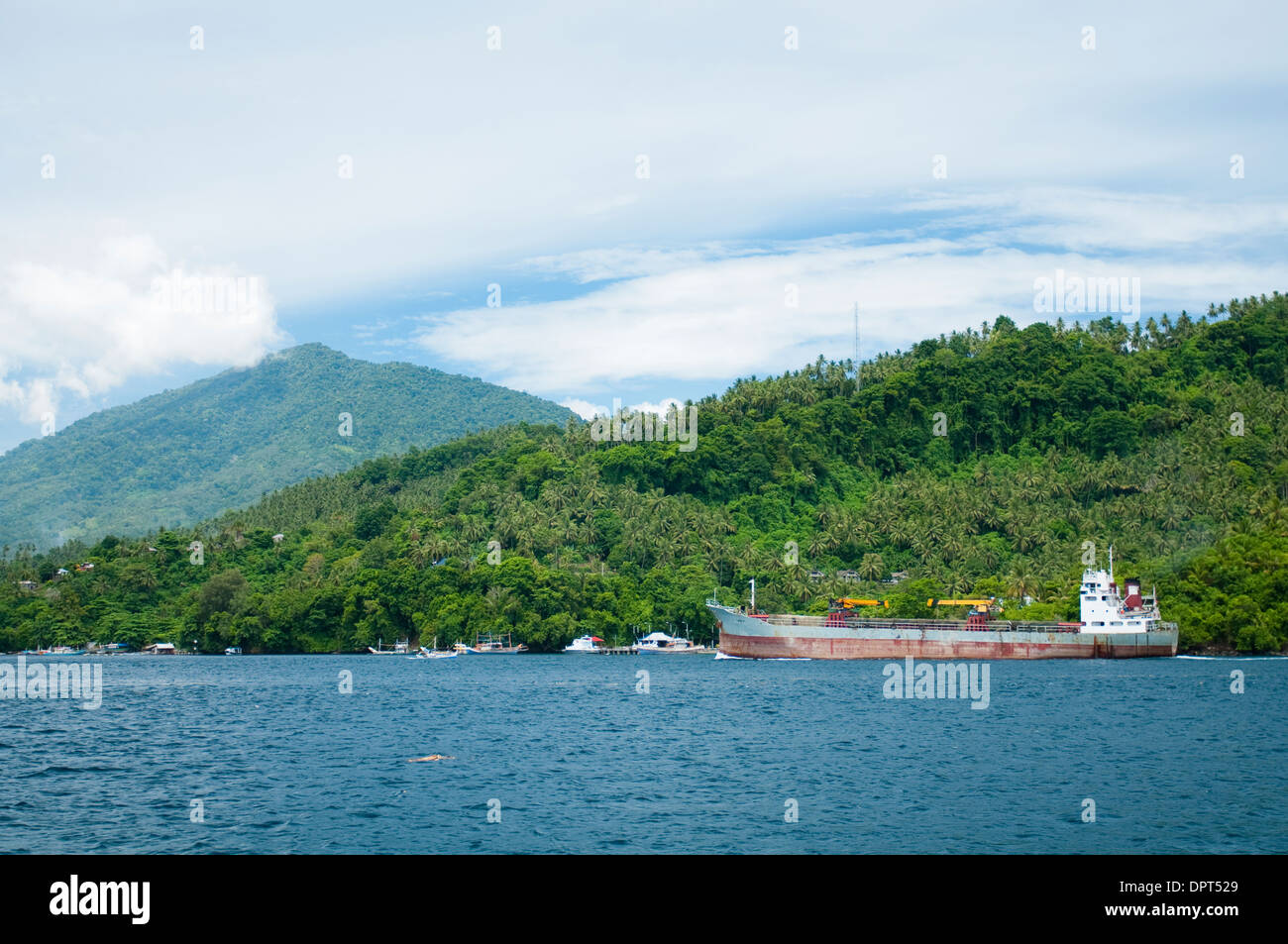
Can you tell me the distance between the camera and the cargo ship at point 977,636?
103 metres

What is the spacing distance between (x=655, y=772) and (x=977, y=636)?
72539 millimetres

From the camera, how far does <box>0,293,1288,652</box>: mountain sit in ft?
447

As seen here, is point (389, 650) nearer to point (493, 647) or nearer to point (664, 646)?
point (493, 647)

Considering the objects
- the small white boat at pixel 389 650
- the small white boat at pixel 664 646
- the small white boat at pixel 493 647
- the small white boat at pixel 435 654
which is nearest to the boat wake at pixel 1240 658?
the small white boat at pixel 664 646

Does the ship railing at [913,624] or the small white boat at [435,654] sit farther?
the small white boat at [435,654]

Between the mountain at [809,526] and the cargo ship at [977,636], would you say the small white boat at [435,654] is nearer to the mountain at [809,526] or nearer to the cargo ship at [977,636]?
the mountain at [809,526]

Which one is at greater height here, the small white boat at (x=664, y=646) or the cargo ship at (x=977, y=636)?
the cargo ship at (x=977, y=636)

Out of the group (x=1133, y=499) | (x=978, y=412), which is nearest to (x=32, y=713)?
(x=1133, y=499)

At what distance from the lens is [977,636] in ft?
338

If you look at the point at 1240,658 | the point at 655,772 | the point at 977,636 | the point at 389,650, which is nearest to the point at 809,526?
the point at 977,636

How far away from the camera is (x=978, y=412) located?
607 ft

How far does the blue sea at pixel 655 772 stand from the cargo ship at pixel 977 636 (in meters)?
30.9

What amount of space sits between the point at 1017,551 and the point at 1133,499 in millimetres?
19490

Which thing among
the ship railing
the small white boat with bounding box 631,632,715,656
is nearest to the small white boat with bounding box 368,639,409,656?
the small white boat with bounding box 631,632,715,656
